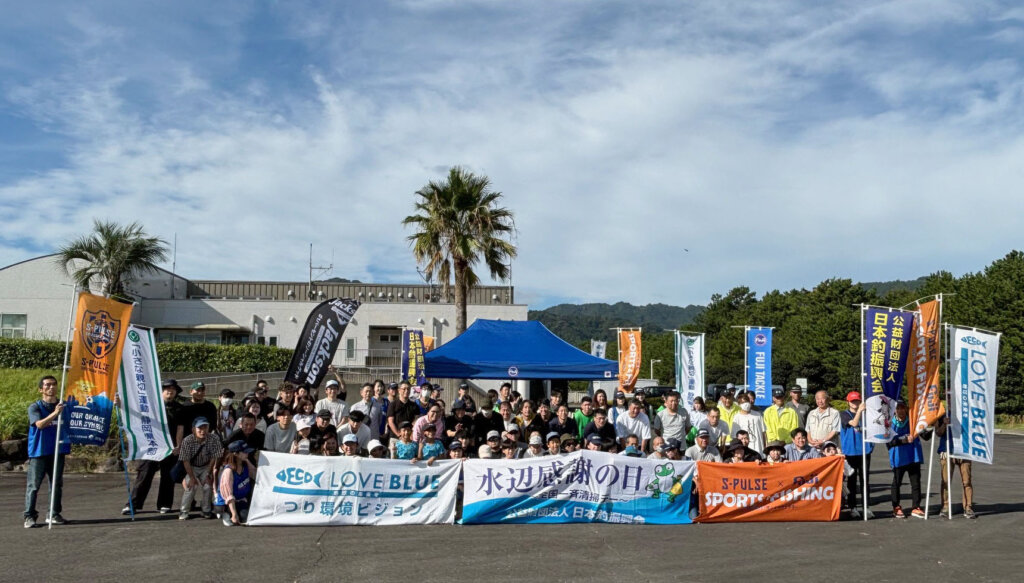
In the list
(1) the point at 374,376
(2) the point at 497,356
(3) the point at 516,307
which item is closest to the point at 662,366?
(3) the point at 516,307

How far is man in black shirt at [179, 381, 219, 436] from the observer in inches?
396

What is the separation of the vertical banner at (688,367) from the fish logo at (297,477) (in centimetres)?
1086

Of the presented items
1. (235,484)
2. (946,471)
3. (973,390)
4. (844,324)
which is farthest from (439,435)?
(844,324)

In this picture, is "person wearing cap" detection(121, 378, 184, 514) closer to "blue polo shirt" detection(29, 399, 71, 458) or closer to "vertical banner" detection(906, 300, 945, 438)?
"blue polo shirt" detection(29, 399, 71, 458)

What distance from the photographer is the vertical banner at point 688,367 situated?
1834 cm

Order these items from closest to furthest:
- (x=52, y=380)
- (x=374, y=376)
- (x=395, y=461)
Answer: (x=52, y=380)
(x=395, y=461)
(x=374, y=376)

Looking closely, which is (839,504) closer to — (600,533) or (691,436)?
(691,436)

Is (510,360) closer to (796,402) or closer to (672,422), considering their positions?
(672,422)

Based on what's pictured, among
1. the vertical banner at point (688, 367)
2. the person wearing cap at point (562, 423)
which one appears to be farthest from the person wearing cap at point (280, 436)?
the vertical banner at point (688, 367)

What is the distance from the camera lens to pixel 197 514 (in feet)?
32.0

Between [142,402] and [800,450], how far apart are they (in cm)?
862

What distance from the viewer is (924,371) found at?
1065 centimetres

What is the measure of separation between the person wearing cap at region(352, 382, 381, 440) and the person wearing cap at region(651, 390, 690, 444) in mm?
4273

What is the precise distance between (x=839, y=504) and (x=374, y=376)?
21.4 m
